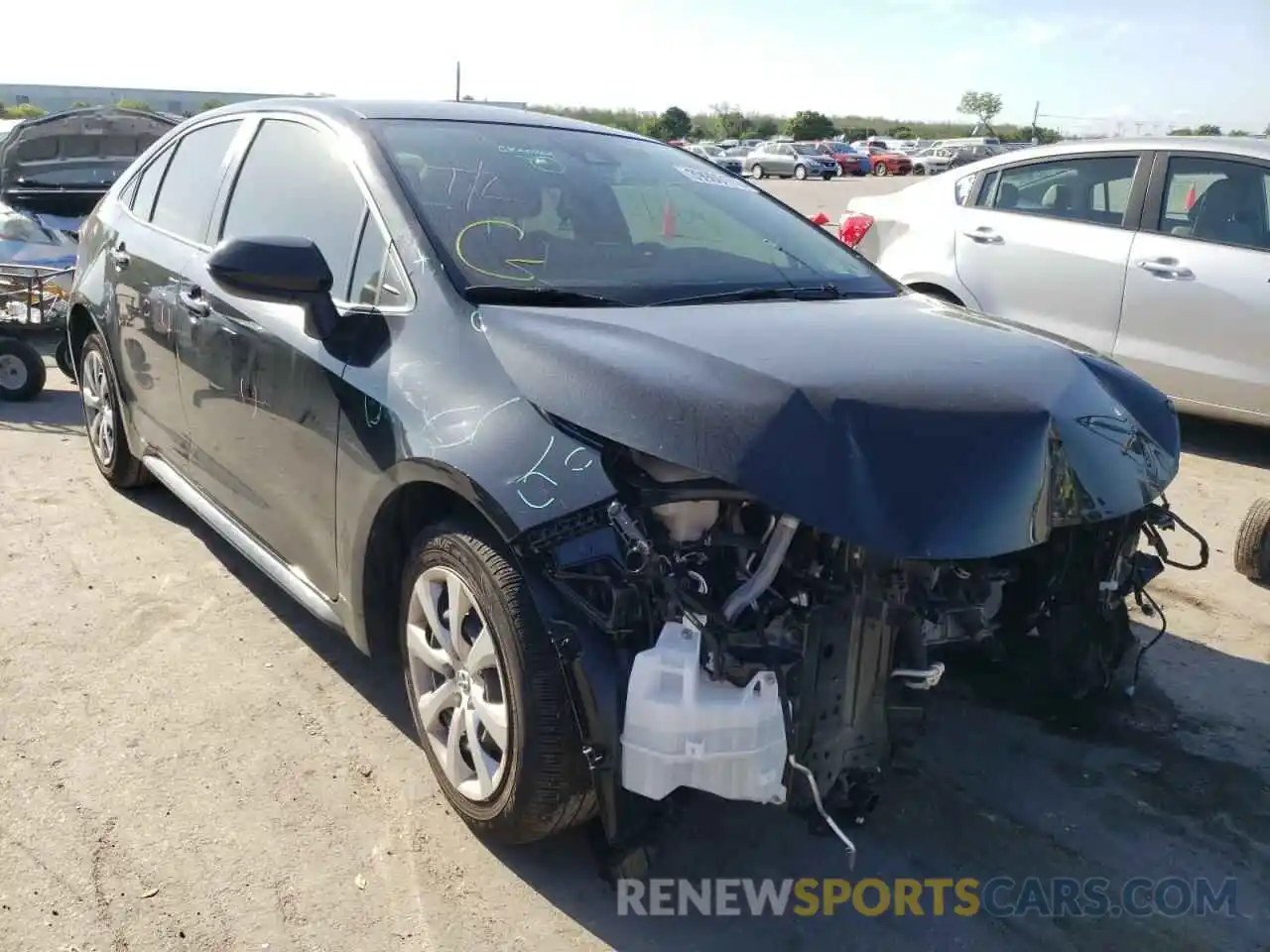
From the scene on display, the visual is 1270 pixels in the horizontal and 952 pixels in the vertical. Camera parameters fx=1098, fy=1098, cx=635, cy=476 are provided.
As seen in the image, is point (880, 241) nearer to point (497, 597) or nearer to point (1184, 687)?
point (1184, 687)

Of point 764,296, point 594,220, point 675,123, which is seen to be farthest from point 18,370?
point 675,123

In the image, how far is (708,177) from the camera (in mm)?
3984

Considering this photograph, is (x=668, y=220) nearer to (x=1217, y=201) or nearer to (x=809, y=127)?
(x=1217, y=201)

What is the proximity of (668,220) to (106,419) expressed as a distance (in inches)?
117

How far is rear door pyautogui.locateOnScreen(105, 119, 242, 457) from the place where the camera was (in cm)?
400

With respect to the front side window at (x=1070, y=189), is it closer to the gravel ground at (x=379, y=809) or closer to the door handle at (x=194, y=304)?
the gravel ground at (x=379, y=809)

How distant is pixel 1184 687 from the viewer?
365 centimetres

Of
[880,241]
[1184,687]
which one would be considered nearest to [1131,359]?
[880,241]

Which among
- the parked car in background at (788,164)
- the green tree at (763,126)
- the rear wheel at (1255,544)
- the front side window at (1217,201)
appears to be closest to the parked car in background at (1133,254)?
the front side window at (1217,201)

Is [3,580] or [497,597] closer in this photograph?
[497,597]

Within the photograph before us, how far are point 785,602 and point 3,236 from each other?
8988 millimetres

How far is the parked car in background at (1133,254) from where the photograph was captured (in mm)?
5859

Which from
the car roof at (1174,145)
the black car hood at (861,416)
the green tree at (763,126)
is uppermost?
the green tree at (763,126)

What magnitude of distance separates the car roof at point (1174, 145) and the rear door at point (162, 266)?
4785 mm
